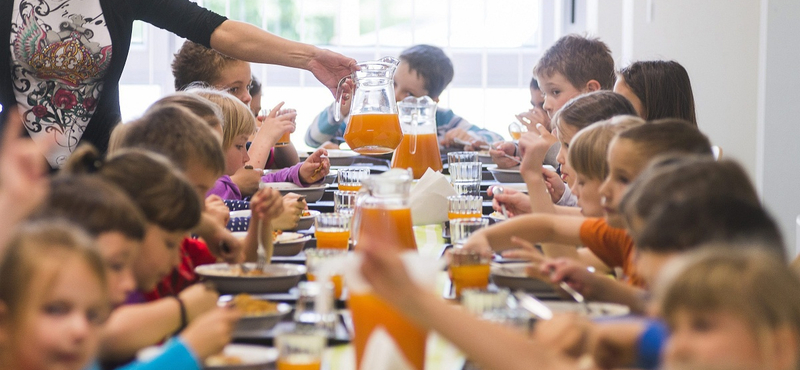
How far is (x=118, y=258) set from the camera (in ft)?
3.24

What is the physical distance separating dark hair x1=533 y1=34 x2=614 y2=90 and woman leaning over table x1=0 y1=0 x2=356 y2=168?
4.20 feet

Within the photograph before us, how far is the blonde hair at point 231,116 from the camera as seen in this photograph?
2.21 meters

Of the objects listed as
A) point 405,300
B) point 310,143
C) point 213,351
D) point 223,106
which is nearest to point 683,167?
point 405,300

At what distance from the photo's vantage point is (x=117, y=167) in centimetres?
113

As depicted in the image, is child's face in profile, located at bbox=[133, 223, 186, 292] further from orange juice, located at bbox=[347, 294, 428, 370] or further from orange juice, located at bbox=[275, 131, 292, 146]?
orange juice, located at bbox=[275, 131, 292, 146]

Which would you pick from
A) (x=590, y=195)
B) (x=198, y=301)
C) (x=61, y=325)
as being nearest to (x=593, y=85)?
(x=590, y=195)

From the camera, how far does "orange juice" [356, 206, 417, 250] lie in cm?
132

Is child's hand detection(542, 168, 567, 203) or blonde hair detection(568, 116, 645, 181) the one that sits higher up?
blonde hair detection(568, 116, 645, 181)

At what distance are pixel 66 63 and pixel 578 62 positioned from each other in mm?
1608

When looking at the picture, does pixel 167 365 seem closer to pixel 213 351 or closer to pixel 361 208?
pixel 213 351

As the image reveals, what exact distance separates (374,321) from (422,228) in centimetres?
108

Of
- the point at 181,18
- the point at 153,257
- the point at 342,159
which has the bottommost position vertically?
the point at 342,159

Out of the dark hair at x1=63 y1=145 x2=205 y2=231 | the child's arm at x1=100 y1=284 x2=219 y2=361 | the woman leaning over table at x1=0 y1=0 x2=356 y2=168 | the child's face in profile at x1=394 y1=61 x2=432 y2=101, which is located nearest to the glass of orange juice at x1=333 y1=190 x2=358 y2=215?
the woman leaning over table at x1=0 y1=0 x2=356 y2=168

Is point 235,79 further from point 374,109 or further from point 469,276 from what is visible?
point 469,276
